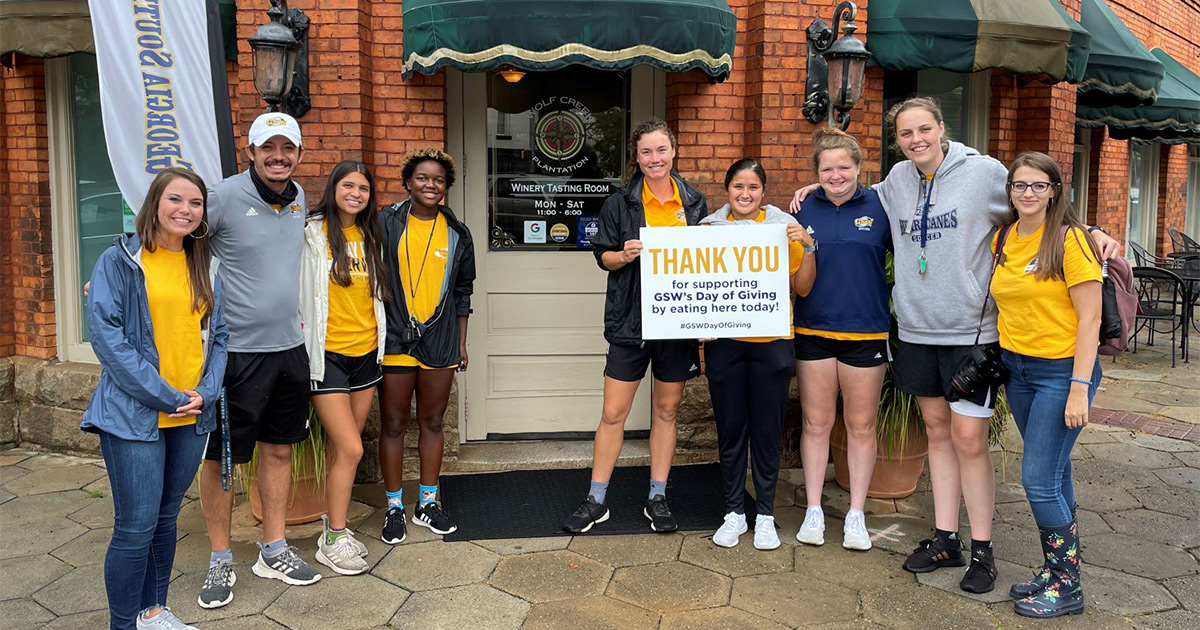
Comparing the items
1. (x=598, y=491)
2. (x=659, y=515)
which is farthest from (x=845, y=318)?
(x=598, y=491)

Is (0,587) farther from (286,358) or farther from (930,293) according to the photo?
(930,293)

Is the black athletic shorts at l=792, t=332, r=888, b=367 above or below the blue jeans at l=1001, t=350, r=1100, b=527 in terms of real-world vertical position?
above

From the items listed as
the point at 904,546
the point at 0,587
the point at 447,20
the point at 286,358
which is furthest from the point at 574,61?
the point at 0,587

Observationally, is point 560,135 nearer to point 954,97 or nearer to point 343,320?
point 343,320

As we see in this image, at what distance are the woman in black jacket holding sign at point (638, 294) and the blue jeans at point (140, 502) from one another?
6.30 ft

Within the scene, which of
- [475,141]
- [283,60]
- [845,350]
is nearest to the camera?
[845,350]

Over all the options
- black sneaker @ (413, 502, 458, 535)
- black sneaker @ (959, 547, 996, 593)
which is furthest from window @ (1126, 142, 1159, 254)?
black sneaker @ (413, 502, 458, 535)

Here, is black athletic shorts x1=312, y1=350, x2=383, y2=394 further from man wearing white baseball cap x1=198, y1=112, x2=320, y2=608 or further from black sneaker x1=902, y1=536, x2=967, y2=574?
black sneaker x1=902, y1=536, x2=967, y2=574

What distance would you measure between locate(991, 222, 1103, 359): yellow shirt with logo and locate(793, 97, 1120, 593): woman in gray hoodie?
6.2 inches

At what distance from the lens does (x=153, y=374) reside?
3080 mm

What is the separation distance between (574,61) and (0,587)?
363 cm

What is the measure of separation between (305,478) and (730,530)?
7.29ft

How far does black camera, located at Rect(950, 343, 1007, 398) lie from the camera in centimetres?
368

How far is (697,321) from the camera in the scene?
168 inches
